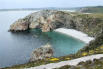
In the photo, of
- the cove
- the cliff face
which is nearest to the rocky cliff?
the cliff face

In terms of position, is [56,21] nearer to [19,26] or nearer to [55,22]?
A: [55,22]

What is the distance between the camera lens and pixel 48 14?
179m

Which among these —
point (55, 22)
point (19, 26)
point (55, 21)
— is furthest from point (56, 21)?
point (19, 26)

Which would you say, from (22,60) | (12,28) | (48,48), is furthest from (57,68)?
(12,28)

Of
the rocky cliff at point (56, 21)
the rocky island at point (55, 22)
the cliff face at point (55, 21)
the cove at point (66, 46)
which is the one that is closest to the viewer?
the cove at point (66, 46)

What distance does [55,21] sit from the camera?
17175 centimetres

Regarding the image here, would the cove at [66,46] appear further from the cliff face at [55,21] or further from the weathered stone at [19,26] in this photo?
the weathered stone at [19,26]

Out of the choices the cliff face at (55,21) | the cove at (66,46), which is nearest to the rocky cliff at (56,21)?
the cliff face at (55,21)

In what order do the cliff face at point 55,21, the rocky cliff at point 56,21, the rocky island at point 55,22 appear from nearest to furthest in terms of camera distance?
the rocky island at point 55,22, the rocky cliff at point 56,21, the cliff face at point 55,21

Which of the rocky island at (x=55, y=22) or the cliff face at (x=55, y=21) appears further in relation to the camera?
the cliff face at (x=55, y=21)

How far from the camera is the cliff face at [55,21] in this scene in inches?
6019

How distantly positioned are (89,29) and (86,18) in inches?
660

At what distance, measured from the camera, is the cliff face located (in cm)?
15288

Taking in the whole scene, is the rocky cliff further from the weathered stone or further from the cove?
the cove
